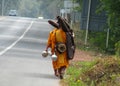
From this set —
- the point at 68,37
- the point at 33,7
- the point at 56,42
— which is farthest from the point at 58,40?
the point at 33,7

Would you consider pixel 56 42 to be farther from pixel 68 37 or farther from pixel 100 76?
pixel 100 76

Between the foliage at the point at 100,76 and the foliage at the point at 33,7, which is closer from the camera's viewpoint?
the foliage at the point at 100,76

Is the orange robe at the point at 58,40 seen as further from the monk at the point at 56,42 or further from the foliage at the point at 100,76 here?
the foliage at the point at 100,76

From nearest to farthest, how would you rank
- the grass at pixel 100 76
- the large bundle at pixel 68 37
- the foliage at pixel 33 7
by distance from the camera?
the grass at pixel 100 76
the large bundle at pixel 68 37
the foliage at pixel 33 7

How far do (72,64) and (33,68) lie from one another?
2.83 meters

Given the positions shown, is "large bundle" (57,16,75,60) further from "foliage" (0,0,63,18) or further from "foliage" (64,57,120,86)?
"foliage" (0,0,63,18)

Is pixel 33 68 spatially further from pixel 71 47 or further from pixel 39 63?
pixel 71 47

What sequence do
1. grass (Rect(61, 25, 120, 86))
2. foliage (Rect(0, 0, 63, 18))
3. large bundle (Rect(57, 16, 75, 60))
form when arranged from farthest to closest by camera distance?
foliage (Rect(0, 0, 63, 18))
large bundle (Rect(57, 16, 75, 60))
grass (Rect(61, 25, 120, 86))

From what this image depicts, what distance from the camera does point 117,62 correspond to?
46.7 feet

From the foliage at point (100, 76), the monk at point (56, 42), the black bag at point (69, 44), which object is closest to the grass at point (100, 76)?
the foliage at point (100, 76)

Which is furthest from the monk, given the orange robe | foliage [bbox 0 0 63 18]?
foliage [bbox 0 0 63 18]

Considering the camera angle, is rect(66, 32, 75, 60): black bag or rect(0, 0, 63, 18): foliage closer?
rect(66, 32, 75, 60): black bag

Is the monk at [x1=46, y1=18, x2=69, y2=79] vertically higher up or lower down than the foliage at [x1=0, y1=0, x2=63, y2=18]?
higher up

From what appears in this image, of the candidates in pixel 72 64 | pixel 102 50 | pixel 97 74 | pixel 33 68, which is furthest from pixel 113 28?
pixel 97 74
